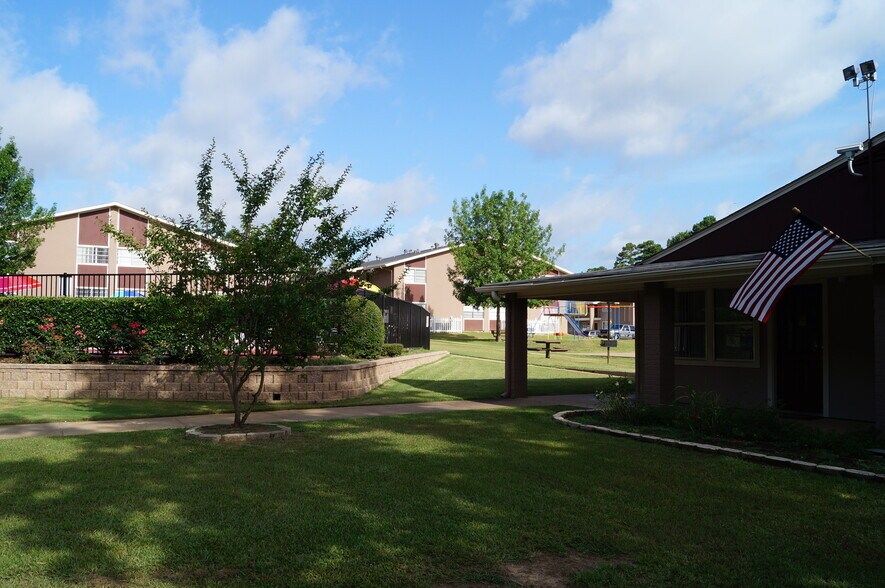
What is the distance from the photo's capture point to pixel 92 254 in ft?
135

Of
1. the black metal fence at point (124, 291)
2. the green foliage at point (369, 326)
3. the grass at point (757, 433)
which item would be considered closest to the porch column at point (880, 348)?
the grass at point (757, 433)

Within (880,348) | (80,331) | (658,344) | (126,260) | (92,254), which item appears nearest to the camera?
(880,348)

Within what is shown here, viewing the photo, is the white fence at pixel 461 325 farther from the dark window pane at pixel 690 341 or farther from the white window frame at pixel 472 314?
the dark window pane at pixel 690 341

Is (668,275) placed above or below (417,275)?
below

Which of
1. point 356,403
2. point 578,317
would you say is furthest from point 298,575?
point 578,317

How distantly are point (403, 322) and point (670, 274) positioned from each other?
1400cm

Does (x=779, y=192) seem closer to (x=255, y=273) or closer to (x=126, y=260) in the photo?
(x=255, y=273)

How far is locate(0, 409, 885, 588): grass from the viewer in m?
4.34

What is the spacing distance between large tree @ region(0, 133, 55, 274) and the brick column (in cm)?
2017

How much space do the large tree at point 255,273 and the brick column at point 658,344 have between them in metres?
4.66

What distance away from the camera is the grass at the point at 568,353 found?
86.6 ft

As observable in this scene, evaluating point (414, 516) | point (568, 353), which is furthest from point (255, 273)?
point (568, 353)

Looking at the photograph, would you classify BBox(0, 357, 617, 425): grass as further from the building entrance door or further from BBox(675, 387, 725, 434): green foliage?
the building entrance door

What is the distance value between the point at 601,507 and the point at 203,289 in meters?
6.06
